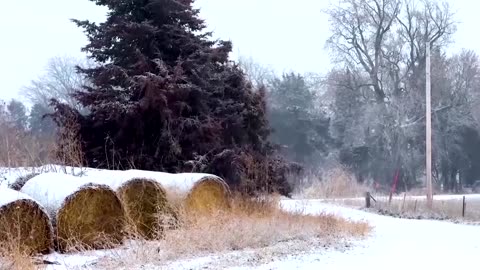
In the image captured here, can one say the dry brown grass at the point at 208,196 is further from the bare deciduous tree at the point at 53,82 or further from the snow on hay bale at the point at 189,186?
the bare deciduous tree at the point at 53,82

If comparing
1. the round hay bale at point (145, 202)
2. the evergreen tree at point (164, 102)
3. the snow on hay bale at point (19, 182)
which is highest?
the evergreen tree at point (164, 102)

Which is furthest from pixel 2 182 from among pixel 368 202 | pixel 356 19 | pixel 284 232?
pixel 356 19

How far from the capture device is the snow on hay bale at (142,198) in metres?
12.4

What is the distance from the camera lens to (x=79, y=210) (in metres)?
11.0

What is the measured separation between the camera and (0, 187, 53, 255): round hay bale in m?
9.31

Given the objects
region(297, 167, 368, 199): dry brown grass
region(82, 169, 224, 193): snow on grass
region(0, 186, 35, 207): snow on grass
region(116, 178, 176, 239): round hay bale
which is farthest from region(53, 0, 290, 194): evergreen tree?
region(297, 167, 368, 199): dry brown grass

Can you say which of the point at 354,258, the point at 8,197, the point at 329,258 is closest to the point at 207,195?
the point at 329,258

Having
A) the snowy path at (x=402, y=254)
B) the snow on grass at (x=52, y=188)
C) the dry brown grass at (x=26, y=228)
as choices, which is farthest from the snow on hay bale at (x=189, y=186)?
the snowy path at (x=402, y=254)

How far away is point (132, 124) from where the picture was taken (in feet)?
63.4

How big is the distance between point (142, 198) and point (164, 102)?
6533 millimetres

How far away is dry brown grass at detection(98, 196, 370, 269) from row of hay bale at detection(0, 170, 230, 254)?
74cm

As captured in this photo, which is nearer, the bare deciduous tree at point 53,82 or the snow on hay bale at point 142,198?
the snow on hay bale at point 142,198

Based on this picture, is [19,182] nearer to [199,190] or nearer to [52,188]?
[52,188]

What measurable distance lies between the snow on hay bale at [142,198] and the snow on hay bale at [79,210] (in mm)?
698
